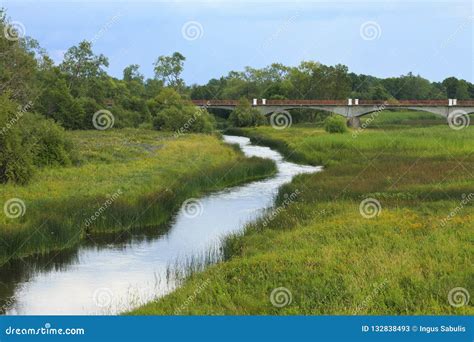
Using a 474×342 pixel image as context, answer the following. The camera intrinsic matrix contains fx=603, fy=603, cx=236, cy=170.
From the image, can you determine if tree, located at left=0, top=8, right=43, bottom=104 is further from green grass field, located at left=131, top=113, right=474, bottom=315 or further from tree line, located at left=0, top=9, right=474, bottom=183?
green grass field, located at left=131, top=113, right=474, bottom=315

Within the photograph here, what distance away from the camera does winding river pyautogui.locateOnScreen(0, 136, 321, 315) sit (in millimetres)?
17578

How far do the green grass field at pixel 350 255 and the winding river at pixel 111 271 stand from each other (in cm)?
173

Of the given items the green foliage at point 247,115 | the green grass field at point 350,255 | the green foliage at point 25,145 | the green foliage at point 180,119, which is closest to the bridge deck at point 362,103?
the green foliage at point 247,115

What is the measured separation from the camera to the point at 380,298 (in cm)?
1499

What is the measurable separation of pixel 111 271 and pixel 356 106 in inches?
3488

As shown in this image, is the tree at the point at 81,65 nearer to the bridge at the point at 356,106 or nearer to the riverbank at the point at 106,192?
the bridge at the point at 356,106

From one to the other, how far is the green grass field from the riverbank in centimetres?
605

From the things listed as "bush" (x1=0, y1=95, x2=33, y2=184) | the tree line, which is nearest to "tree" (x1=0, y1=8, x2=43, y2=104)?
the tree line

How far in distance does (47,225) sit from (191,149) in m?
30.7

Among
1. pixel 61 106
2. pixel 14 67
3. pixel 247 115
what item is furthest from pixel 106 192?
pixel 247 115

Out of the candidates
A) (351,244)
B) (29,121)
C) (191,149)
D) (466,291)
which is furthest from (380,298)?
(191,149)

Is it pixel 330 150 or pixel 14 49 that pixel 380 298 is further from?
pixel 14 49

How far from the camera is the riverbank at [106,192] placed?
23.8 m

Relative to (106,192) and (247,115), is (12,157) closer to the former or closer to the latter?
(106,192)
